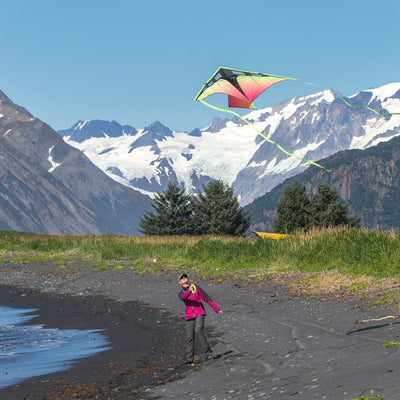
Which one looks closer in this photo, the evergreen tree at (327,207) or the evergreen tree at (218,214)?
the evergreen tree at (218,214)

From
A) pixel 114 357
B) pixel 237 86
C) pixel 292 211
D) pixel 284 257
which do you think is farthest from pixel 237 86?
pixel 292 211

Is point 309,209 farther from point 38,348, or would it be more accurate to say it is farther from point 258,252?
point 38,348

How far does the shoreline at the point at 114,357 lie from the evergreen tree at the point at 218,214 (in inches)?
2282

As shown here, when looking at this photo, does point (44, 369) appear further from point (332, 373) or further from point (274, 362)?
point (332, 373)

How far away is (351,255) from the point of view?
2770cm

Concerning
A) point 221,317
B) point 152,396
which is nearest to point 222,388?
point 152,396

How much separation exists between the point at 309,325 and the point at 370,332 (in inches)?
109

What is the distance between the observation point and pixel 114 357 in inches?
640

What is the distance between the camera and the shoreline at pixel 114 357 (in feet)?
42.4

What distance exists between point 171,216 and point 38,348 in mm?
70033

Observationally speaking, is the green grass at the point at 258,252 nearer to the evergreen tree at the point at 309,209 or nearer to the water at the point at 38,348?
the water at the point at 38,348

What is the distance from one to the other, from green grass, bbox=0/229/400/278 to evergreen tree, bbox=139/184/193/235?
87.8ft

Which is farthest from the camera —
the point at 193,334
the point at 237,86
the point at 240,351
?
the point at 240,351

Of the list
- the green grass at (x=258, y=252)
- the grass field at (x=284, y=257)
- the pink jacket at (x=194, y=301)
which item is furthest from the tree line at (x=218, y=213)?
the pink jacket at (x=194, y=301)
